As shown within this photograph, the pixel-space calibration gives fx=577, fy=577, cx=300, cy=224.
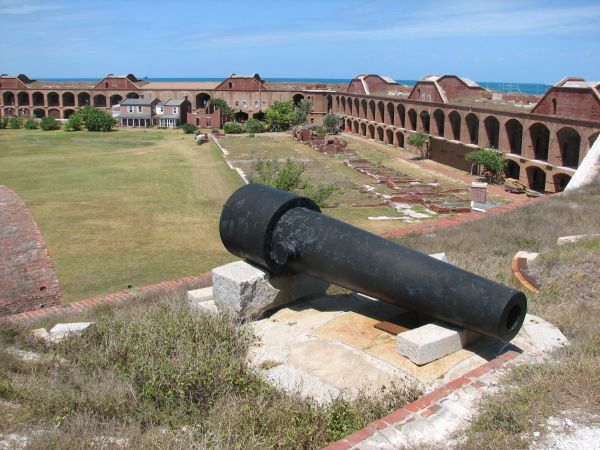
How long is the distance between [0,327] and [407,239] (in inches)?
257

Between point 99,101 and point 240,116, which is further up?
point 99,101

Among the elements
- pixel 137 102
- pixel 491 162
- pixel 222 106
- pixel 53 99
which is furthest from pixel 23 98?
pixel 491 162

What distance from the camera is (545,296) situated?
6016 millimetres

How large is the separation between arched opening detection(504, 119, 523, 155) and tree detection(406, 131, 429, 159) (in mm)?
6919

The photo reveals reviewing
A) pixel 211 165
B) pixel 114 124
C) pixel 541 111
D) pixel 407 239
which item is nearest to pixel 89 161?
pixel 211 165

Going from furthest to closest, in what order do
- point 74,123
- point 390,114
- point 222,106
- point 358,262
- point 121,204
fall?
point 222,106 → point 74,123 → point 390,114 → point 121,204 → point 358,262

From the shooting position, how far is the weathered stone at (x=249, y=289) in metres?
5.44

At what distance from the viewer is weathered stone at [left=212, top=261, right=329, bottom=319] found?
5441mm

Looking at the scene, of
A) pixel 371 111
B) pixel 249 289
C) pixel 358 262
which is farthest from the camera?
pixel 371 111

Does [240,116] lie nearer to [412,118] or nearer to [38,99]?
[412,118]

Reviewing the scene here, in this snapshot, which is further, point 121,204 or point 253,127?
point 253,127

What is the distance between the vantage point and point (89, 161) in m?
33.8

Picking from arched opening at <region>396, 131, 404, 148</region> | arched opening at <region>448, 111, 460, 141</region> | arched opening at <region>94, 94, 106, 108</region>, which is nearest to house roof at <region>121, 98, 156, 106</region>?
arched opening at <region>94, 94, 106, 108</region>

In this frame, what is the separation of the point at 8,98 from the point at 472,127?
48.9 metres
